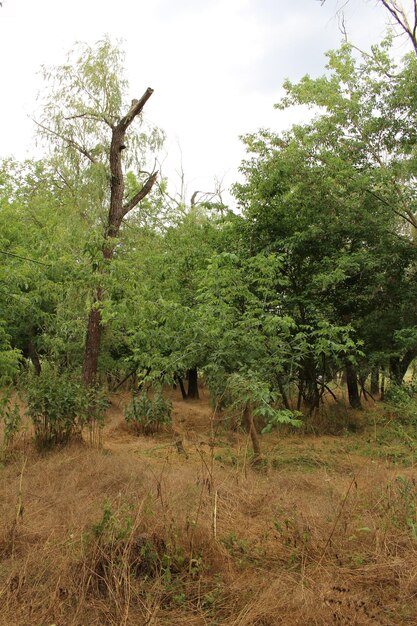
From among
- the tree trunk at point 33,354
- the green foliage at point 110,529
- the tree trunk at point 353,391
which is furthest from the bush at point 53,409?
the tree trunk at point 33,354

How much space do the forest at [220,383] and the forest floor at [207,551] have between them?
2 cm

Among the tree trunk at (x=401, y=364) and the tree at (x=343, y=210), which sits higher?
the tree at (x=343, y=210)

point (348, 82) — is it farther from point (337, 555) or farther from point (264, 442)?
point (337, 555)

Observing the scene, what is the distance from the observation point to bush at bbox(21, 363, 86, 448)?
7.92 metres

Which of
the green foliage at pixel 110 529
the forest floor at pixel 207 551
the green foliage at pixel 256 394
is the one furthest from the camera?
the green foliage at pixel 256 394

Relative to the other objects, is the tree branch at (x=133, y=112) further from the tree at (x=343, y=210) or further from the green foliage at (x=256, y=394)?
the green foliage at (x=256, y=394)

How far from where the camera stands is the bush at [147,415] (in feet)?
34.5

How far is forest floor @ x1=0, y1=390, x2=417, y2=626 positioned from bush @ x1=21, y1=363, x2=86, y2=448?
5.49 feet

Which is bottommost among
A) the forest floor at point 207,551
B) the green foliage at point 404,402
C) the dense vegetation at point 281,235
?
the forest floor at point 207,551

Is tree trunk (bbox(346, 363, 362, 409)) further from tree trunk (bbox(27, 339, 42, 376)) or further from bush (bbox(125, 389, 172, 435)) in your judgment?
tree trunk (bbox(27, 339, 42, 376))

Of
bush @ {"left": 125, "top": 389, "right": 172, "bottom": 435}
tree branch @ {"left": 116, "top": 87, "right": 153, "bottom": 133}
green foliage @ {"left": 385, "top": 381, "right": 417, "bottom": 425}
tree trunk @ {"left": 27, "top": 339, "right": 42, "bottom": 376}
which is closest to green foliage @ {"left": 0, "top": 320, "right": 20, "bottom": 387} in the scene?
bush @ {"left": 125, "top": 389, "right": 172, "bottom": 435}

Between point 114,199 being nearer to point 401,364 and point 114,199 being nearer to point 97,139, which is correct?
point 97,139

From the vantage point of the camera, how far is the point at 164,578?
3.48m

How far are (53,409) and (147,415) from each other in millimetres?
2906
